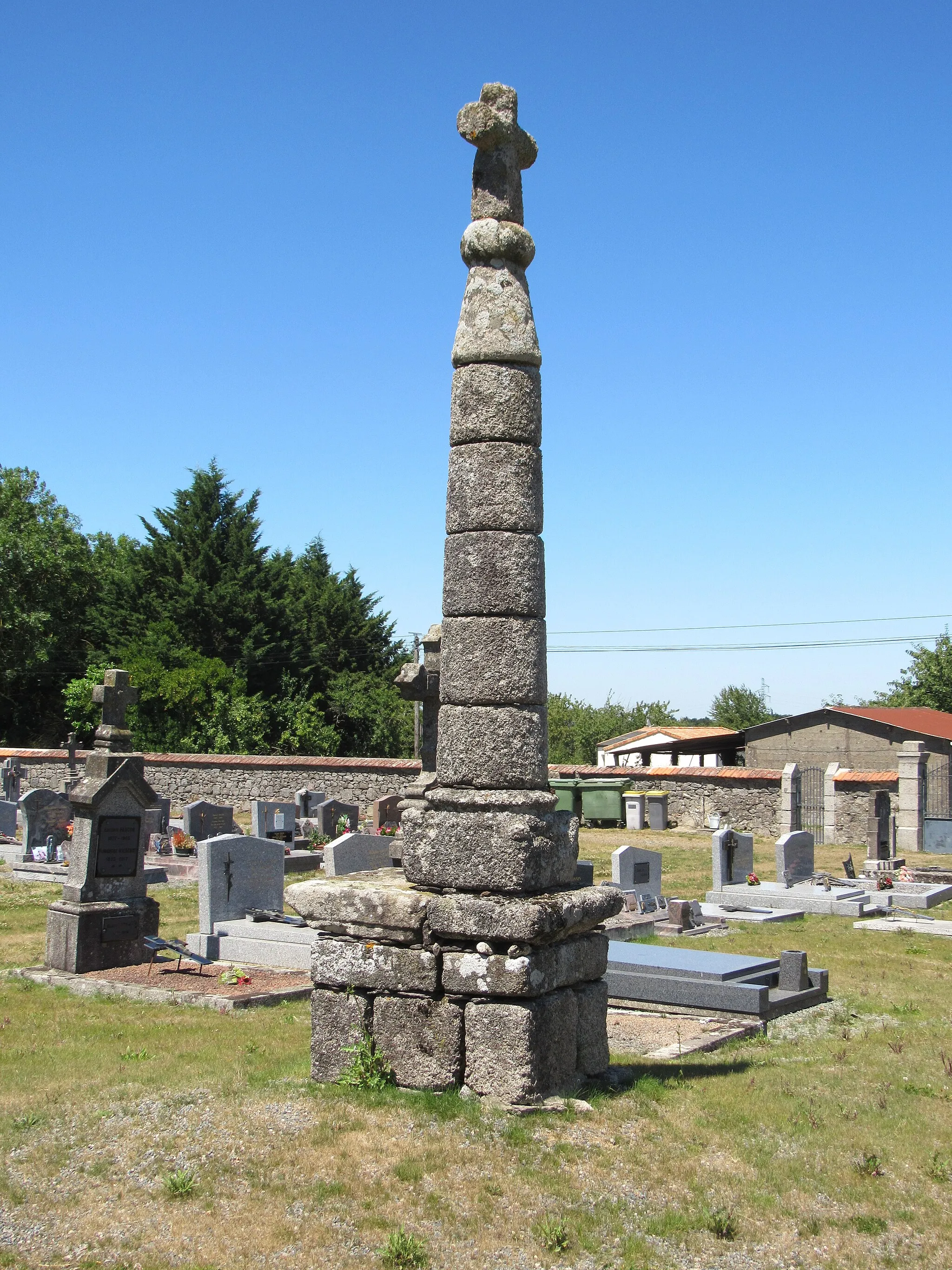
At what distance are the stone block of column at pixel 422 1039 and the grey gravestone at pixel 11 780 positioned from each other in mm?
26093

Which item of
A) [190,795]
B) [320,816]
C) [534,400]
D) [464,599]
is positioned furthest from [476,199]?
[190,795]

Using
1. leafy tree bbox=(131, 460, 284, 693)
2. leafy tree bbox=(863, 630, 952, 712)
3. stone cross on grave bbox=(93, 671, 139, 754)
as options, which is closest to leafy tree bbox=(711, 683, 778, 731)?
leafy tree bbox=(863, 630, 952, 712)

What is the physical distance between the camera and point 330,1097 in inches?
225

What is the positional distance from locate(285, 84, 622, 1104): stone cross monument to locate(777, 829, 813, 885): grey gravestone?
1194 cm

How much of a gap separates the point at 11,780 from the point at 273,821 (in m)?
11.0

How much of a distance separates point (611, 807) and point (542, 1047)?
20824mm

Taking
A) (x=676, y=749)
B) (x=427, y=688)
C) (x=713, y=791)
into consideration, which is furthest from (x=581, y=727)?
(x=427, y=688)

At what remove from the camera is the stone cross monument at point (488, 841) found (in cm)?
578

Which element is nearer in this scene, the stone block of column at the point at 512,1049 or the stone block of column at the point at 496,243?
the stone block of column at the point at 512,1049

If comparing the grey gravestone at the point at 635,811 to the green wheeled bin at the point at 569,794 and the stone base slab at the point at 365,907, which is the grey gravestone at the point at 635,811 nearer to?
the green wheeled bin at the point at 569,794

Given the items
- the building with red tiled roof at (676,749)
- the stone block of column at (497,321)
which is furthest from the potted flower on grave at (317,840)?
the building with red tiled roof at (676,749)

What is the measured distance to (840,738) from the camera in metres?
34.9

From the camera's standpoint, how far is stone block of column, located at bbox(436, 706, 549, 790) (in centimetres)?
624

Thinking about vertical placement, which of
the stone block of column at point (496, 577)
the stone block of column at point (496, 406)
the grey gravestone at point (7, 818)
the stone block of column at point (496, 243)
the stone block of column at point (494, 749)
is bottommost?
the grey gravestone at point (7, 818)
